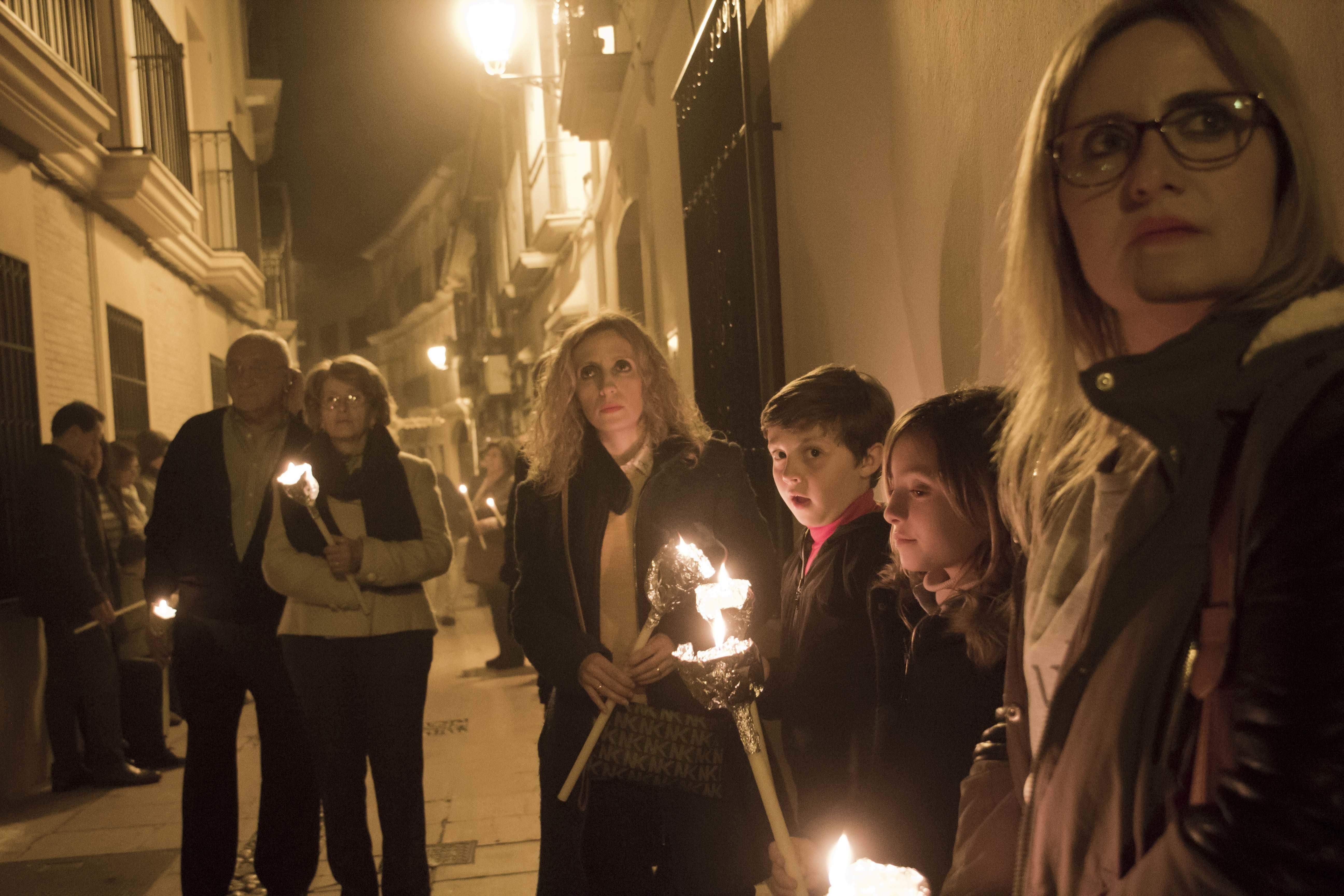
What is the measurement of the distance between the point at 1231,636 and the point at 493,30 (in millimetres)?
10609

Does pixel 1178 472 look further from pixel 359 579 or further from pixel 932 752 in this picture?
pixel 359 579

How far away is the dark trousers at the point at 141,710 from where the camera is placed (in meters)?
6.84

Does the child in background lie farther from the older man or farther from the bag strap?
the older man

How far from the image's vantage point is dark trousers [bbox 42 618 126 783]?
636cm

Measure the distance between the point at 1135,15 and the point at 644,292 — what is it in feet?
28.3

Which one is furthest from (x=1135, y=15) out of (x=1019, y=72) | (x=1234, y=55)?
(x=1019, y=72)

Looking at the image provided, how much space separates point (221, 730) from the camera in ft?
13.4

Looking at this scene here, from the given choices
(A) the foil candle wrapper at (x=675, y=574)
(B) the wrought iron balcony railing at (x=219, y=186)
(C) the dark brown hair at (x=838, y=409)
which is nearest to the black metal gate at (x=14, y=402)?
(A) the foil candle wrapper at (x=675, y=574)

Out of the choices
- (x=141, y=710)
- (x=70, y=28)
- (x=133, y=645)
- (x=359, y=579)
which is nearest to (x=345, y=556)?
(x=359, y=579)

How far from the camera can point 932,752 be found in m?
1.87

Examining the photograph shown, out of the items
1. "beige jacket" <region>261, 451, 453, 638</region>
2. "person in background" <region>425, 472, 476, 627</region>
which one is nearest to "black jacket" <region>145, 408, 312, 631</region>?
"beige jacket" <region>261, 451, 453, 638</region>

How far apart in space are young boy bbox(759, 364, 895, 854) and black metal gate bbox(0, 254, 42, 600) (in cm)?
580

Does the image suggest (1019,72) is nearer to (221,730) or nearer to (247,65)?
(221,730)

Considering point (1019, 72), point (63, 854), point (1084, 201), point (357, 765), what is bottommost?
point (63, 854)
